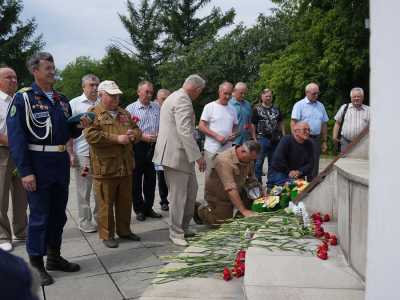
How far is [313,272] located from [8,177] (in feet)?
11.7

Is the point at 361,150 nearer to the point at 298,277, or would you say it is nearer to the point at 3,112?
the point at 298,277

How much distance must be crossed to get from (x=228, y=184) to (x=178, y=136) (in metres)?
0.75

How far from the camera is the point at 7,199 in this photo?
543 cm

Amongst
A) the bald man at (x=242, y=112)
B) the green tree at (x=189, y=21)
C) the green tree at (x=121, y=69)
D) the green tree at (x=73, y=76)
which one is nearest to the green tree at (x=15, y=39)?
the green tree at (x=121, y=69)

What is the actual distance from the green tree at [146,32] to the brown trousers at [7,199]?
36977 mm

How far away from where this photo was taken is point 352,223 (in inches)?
129

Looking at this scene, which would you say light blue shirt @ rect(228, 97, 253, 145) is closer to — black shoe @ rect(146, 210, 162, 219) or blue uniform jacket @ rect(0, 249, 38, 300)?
black shoe @ rect(146, 210, 162, 219)

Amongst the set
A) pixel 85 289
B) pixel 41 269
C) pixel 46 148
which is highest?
pixel 46 148

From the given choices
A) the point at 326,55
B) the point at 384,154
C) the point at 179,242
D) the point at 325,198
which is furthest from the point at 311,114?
the point at 326,55

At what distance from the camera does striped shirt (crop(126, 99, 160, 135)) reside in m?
6.77

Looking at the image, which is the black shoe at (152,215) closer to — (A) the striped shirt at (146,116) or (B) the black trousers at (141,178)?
(B) the black trousers at (141,178)

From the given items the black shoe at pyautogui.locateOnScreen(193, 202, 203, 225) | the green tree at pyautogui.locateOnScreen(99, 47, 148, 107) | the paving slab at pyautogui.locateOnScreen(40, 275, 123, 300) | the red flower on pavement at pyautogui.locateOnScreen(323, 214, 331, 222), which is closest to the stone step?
the red flower on pavement at pyautogui.locateOnScreen(323, 214, 331, 222)

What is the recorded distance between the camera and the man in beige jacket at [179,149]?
518 centimetres

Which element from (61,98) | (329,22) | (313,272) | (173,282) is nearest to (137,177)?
(61,98)
